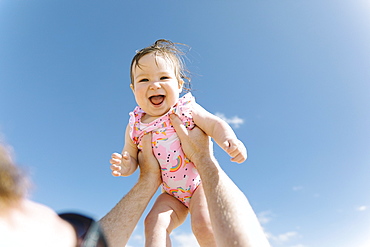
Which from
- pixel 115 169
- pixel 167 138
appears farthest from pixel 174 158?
pixel 115 169

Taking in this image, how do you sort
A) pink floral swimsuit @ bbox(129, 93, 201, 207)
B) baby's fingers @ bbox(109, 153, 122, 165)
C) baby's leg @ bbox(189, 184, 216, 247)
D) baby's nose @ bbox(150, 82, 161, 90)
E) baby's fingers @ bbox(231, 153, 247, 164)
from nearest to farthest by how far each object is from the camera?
1. baby's fingers @ bbox(231, 153, 247, 164)
2. baby's leg @ bbox(189, 184, 216, 247)
3. baby's fingers @ bbox(109, 153, 122, 165)
4. pink floral swimsuit @ bbox(129, 93, 201, 207)
5. baby's nose @ bbox(150, 82, 161, 90)

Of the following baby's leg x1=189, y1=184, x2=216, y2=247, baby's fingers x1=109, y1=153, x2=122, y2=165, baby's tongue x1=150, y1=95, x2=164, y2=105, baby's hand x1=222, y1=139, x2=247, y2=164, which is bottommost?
baby's leg x1=189, y1=184, x2=216, y2=247

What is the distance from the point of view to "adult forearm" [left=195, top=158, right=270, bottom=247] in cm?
128

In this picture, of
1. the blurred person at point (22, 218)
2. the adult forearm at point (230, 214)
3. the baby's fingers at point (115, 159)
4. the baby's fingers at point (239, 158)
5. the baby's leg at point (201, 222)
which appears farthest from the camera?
the baby's fingers at point (115, 159)

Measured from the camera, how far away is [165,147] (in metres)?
2.38

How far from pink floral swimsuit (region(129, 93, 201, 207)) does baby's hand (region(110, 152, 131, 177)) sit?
0.25 metres

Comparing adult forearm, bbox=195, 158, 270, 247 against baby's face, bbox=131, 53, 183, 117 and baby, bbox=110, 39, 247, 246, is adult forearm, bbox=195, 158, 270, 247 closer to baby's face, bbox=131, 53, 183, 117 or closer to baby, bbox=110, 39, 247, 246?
baby, bbox=110, 39, 247, 246

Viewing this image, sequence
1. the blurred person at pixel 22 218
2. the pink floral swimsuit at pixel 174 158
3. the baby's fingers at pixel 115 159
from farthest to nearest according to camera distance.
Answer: the pink floral swimsuit at pixel 174 158 → the baby's fingers at pixel 115 159 → the blurred person at pixel 22 218

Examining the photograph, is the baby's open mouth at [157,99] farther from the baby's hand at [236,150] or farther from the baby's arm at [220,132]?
the baby's hand at [236,150]

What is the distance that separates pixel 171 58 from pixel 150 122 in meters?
0.63

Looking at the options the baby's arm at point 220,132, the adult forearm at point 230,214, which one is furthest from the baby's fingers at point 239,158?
the adult forearm at point 230,214

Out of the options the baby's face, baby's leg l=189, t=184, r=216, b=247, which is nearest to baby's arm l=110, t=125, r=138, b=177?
the baby's face

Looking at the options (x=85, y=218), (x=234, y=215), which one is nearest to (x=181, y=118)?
(x=234, y=215)

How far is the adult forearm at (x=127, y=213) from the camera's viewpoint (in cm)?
183
